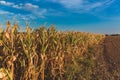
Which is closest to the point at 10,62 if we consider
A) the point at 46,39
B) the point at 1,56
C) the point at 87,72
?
the point at 1,56

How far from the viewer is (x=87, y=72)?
25.6 feet

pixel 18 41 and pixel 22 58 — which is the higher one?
pixel 18 41

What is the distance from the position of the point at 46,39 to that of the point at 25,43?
91cm

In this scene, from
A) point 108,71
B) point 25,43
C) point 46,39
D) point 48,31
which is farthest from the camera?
point 108,71

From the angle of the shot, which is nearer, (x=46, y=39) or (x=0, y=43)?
(x=0, y=43)

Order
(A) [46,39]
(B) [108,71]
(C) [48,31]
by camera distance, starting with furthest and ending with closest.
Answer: (B) [108,71] < (C) [48,31] < (A) [46,39]

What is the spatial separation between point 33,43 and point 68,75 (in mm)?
1459

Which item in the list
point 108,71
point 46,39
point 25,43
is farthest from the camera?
point 108,71

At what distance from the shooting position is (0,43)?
19.3ft

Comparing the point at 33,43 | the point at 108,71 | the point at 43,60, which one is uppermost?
the point at 33,43

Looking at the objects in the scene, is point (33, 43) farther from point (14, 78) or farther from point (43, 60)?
point (14, 78)

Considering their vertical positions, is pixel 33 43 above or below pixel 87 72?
above

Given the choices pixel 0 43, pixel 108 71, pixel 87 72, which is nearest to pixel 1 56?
pixel 0 43

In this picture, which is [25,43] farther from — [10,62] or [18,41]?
[10,62]
